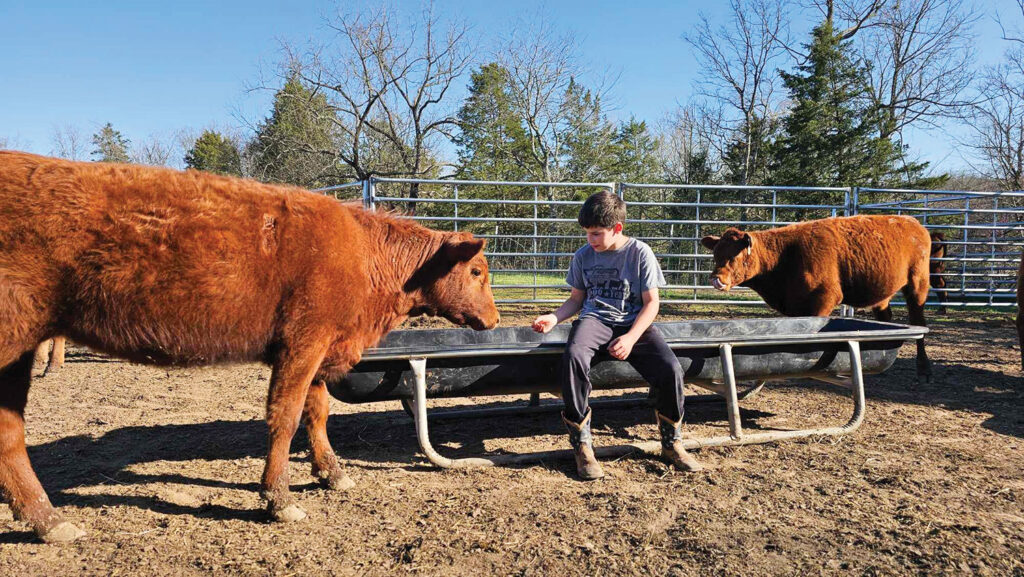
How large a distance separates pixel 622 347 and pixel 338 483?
176 cm

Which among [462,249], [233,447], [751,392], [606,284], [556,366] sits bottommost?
[233,447]

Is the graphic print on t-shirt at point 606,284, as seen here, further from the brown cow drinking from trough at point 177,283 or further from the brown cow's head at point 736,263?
the brown cow's head at point 736,263

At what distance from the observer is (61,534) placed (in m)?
2.71

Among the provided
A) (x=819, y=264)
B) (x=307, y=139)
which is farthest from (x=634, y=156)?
(x=819, y=264)

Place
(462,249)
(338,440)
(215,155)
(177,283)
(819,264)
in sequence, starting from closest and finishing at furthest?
1. (177,283)
2. (462,249)
3. (338,440)
4. (819,264)
5. (215,155)

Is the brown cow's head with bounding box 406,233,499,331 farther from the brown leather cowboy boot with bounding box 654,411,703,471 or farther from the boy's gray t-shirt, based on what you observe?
the brown leather cowboy boot with bounding box 654,411,703,471

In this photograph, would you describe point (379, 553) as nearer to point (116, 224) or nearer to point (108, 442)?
point (116, 224)

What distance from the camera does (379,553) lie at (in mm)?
2574

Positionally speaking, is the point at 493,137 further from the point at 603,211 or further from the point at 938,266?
the point at 603,211

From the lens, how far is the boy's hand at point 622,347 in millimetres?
3402

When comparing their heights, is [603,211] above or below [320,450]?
above

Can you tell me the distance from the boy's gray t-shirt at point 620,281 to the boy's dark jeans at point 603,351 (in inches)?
3.7

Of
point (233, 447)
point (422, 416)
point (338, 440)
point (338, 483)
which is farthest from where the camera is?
point (338, 440)

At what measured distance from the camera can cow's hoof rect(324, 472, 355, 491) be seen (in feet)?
11.0
